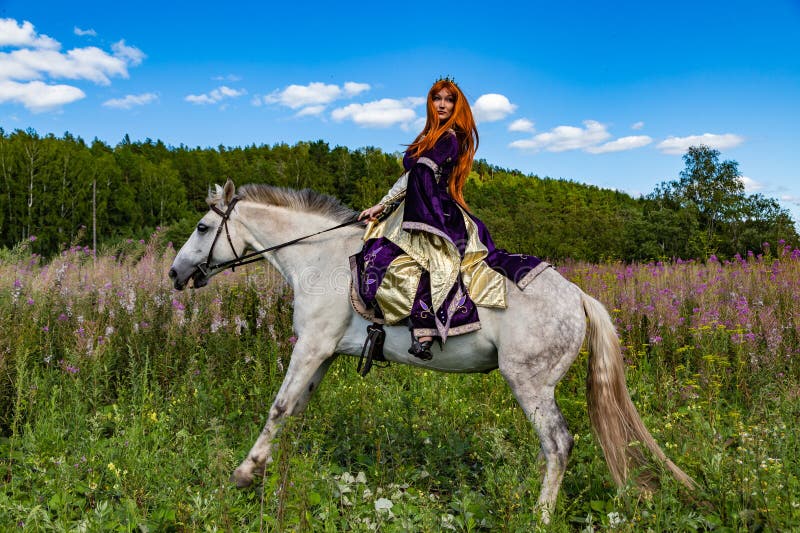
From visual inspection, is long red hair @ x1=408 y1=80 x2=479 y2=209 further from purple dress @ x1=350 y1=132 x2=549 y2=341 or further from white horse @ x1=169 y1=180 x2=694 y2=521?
white horse @ x1=169 y1=180 x2=694 y2=521

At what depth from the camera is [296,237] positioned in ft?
14.5

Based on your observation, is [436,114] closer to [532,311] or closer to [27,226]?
[532,311]

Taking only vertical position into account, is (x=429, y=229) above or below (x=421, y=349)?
above

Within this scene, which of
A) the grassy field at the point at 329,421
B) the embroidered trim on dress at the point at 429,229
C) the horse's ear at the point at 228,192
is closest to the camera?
the grassy field at the point at 329,421

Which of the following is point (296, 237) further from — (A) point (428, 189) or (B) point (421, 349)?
(B) point (421, 349)

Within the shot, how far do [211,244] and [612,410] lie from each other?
330 cm

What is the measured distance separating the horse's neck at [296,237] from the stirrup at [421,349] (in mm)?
872

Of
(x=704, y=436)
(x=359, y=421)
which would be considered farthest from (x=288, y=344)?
(x=704, y=436)

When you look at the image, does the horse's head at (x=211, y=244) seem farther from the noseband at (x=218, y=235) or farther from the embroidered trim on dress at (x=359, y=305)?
the embroidered trim on dress at (x=359, y=305)

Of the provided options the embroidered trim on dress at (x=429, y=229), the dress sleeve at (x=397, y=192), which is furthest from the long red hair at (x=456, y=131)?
the embroidered trim on dress at (x=429, y=229)

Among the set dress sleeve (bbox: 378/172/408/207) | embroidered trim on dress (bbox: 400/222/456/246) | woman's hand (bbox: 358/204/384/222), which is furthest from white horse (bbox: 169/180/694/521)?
embroidered trim on dress (bbox: 400/222/456/246)

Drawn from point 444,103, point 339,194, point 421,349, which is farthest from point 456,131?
point 339,194

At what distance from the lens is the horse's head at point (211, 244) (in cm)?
446

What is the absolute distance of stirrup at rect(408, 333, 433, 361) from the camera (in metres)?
3.67
